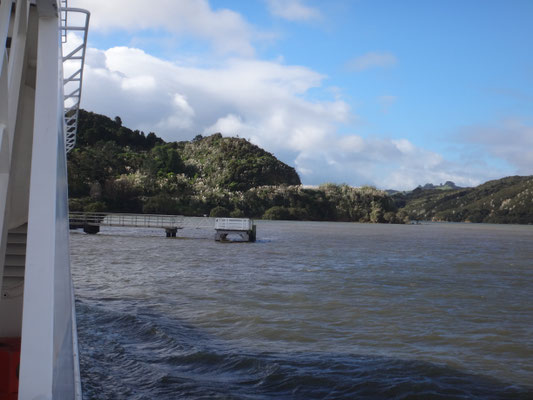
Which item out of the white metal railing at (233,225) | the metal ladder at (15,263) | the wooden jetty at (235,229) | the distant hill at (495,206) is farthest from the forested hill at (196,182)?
the metal ladder at (15,263)

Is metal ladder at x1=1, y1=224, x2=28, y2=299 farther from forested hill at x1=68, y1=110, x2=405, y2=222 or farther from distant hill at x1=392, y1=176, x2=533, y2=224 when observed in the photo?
distant hill at x1=392, y1=176, x2=533, y2=224

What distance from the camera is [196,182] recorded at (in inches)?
4161

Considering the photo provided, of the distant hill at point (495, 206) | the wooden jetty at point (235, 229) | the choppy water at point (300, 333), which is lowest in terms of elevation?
the choppy water at point (300, 333)

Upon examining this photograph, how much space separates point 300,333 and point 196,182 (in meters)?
96.9

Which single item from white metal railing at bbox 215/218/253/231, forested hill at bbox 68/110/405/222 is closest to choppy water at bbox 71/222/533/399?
white metal railing at bbox 215/218/253/231

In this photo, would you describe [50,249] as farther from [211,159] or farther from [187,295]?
[211,159]

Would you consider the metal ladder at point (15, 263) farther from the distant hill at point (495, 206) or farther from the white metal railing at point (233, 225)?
the distant hill at point (495, 206)

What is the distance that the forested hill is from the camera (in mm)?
74812

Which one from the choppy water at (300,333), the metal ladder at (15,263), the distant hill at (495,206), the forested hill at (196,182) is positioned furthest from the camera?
the distant hill at (495,206)

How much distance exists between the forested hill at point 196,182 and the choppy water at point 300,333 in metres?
45.8

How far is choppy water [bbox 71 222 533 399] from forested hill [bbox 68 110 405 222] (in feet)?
150

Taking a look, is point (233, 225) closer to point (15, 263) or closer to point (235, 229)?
point (235, 229)

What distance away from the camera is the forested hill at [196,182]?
7481 cm

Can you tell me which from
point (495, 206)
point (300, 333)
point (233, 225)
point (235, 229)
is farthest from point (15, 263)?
point (495, 206)
